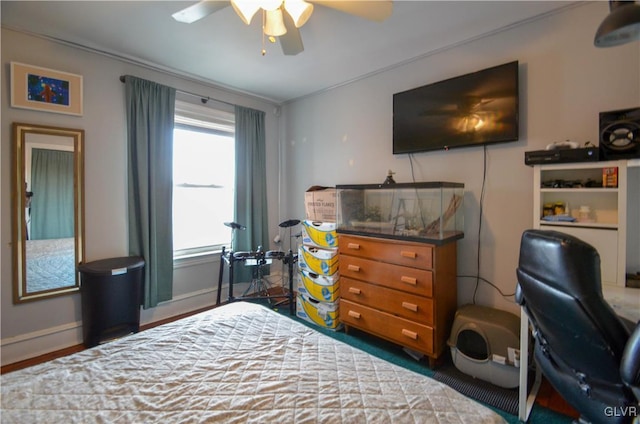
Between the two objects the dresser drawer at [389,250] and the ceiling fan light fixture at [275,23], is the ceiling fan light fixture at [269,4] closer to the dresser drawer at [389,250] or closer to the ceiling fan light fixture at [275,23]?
the ceiling fan light fixture at [275,23]

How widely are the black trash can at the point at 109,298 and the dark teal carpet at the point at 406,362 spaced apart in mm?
1456

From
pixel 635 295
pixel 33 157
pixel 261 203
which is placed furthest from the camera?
pixel 261 203

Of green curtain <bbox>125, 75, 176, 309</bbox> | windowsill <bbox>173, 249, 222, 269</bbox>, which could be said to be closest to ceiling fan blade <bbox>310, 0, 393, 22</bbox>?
green curtain <bbox>125, 75, 176, 309</bbox>

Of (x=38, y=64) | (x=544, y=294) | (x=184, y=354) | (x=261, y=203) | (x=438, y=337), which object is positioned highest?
(x=38, y=64)

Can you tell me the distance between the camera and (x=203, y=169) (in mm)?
3387

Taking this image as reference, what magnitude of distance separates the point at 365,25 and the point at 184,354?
7.74 feet

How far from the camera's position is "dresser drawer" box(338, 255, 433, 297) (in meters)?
2.13

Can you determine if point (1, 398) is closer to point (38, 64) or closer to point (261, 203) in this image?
point (38, 64)

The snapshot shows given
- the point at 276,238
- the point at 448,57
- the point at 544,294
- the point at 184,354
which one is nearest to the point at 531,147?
the point at 448,57

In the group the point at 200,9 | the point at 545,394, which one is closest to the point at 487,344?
the point at 545,394

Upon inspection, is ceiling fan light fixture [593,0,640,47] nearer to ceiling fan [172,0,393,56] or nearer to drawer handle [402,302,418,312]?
ceiling fan [172,0,393,56]

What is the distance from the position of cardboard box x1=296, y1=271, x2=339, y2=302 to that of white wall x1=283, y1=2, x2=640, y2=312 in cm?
109

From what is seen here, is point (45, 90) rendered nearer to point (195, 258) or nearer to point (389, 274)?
point (195, 258)

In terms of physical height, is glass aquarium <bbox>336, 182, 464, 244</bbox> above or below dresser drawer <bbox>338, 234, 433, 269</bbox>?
above
